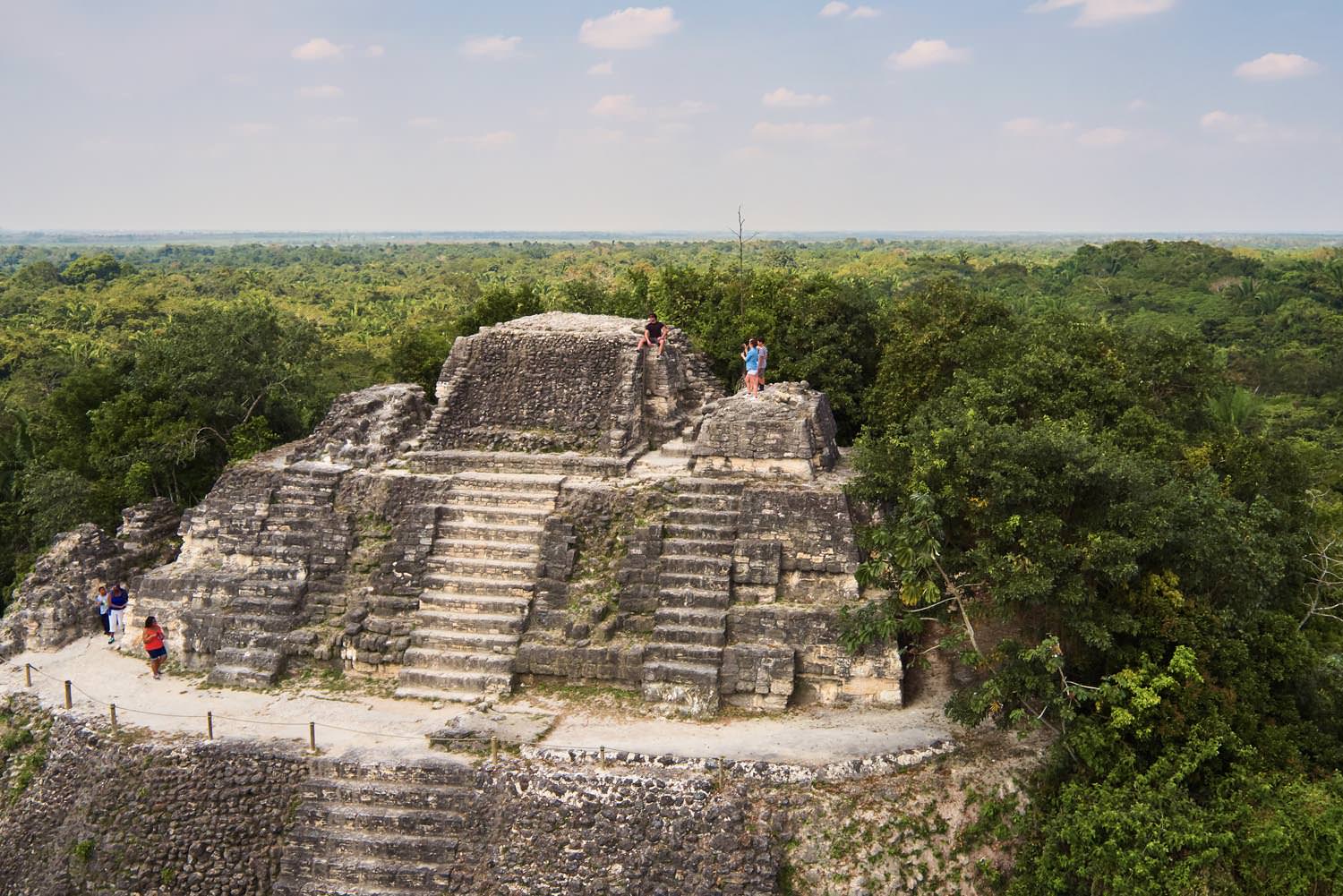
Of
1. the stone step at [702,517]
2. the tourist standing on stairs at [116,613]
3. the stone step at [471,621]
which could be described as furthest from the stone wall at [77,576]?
the stone step at [702,517]

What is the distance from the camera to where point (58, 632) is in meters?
11.9

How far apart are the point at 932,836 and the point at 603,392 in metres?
7.22

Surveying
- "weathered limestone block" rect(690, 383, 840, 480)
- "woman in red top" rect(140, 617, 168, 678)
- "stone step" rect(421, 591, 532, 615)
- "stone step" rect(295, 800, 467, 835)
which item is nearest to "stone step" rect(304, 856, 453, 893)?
→ "stone step" rect(295, 800, 467, 835)

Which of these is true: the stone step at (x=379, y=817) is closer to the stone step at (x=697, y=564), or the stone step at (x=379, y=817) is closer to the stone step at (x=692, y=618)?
the stone step at (x=692, y=618)

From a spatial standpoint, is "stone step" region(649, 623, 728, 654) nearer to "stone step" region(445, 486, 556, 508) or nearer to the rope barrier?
the rope barrier

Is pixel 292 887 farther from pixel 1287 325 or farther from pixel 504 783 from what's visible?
pixel 1287 325

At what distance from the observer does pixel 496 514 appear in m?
11.7

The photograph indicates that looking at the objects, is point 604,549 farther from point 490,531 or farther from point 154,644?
point 154,644

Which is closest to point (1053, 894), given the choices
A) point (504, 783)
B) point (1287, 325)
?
point (504, 783)

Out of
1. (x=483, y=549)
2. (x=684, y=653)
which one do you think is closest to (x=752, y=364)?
(x=483, y=549)

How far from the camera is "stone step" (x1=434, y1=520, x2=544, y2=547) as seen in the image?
1145 centimetres

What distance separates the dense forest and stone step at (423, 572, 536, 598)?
374cm

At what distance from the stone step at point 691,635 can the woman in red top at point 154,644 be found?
5614 millimetres

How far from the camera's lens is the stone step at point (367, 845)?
8.48m
